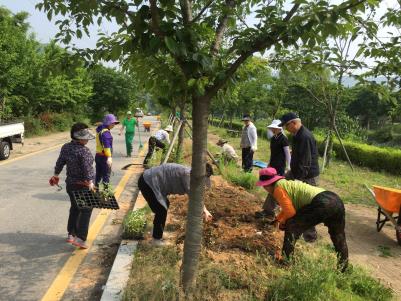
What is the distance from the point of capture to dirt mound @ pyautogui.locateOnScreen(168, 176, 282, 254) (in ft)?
17.4

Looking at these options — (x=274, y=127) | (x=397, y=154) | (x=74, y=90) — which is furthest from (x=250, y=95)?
(x=274, y=127)

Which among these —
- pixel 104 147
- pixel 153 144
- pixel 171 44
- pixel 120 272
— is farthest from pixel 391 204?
pixel 153 144

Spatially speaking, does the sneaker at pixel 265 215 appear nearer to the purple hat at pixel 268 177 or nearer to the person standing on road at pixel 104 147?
the purple hat at pixel 268 177

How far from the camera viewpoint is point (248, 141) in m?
10.8

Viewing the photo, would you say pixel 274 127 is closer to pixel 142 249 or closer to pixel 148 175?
pixel 148 175

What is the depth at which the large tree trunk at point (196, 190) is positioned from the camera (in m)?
3.46

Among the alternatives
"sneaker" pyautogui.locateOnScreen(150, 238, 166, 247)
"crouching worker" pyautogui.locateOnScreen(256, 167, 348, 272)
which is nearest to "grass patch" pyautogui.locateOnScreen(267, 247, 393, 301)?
"crouching worker" pyautogui.locateOnScreen(256, 167, 348, 272)

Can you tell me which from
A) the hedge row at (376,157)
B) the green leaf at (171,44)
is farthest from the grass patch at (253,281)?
the hedge row at (376,157)

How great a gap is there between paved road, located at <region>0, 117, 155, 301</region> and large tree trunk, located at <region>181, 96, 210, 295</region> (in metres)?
1.71

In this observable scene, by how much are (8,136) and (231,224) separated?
10280 millimetres

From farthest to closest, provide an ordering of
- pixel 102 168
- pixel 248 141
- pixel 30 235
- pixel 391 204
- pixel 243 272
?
pixel 248 141
pixel 102 168
pixel 391 204
pixel 30 235
pixel 243 272

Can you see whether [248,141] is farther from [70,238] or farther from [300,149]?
[70,238]

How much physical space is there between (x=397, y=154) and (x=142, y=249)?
13.9m

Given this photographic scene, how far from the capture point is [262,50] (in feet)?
10.5
